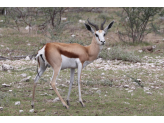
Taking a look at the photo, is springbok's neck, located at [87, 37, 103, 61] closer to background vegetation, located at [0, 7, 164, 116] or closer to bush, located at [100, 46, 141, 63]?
background vegetation, located at [0, 7, 164, 116]

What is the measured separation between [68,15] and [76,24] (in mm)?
1996

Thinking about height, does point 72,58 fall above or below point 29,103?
above

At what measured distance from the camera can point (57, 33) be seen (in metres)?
14.6

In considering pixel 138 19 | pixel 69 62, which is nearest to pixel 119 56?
pixel 138 19

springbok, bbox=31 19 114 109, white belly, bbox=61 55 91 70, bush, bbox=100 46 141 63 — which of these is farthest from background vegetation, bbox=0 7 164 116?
white belly, bbox=61 55 91 70

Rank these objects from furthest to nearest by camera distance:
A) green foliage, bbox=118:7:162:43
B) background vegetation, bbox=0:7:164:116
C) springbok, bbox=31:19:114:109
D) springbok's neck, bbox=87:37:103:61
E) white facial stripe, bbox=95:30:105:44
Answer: green foliage, bbox=118:7:162:43 < springbok's neck, bbox=87:37:103:61 < white facial stripe, bbox=95:30:105:44 < background vegetation, bbox=0:7:164:116 < springbok, bbox=31:19:114:109

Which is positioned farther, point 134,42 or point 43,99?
point 134,42

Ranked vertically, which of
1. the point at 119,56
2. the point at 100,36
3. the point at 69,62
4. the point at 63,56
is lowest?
the point at 119,56

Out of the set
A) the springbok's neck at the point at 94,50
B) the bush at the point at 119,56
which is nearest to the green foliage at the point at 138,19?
the bush at the point at 119,56

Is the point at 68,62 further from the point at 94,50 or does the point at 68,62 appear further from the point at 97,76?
the point at 97,76

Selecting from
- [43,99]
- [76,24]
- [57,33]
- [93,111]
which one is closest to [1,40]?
[57,33]

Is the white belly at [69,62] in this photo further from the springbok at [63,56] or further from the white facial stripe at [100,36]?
the white facial stripe at [100,36]

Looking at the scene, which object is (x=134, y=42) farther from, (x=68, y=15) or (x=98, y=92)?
(x=98, y=92)

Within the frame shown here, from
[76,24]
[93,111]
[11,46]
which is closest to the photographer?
[93,111]
